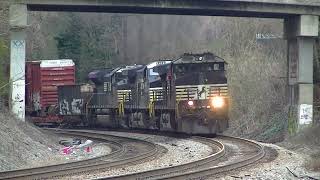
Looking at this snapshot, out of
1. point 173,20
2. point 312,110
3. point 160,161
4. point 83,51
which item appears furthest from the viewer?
point 83,51

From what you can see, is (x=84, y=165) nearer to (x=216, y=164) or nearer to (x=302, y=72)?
(x=216, y=164)

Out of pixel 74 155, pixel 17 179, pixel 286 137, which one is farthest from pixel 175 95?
pixel 17 179

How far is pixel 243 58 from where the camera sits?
115 ft

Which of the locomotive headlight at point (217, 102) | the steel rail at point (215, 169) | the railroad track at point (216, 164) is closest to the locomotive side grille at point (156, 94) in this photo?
the locomotive headlight at point (217, 102)

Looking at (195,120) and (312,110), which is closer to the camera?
(195,120)

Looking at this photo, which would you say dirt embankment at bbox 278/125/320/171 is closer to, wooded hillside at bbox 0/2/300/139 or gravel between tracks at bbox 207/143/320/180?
gravel between tracks at bbox 207/143/320/180

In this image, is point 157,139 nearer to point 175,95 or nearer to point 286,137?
point 175,95

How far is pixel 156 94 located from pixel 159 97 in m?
0.55

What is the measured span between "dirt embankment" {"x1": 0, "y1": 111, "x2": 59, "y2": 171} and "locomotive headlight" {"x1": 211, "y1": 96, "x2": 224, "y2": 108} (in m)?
6.70

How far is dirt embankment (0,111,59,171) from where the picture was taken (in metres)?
15.5

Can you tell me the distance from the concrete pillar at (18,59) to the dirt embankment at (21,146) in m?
1.32

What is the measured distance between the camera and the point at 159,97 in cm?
2661

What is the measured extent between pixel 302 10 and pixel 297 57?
2176mm

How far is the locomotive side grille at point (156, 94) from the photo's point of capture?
2652cm
